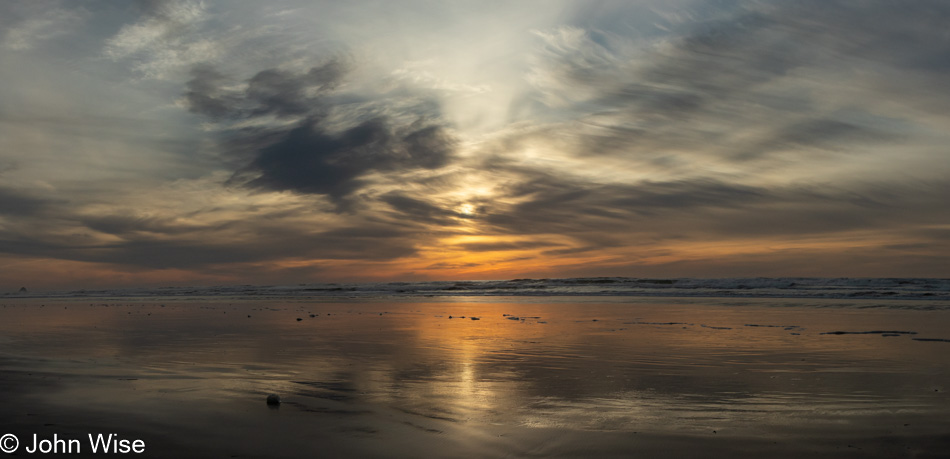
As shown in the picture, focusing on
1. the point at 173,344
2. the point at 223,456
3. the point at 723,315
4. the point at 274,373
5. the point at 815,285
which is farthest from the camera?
the point at 815,285

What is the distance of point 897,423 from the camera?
20.5ft

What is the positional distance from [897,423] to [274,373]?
814cm

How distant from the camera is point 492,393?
789 cm

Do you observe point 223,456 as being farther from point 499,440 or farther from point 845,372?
point 845,372

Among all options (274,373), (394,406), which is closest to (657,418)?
(394,406)
